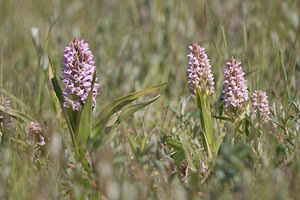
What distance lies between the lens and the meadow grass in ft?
4.62

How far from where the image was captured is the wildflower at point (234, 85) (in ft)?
6.00

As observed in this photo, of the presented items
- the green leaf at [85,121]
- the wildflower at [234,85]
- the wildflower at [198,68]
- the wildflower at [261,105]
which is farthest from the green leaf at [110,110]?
the wildflower at [261,105]

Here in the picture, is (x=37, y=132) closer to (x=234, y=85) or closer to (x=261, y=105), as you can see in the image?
(x=234, y=85)

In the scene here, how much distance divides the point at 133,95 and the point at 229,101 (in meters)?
0.47

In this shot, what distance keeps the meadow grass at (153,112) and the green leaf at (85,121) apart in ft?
0.32

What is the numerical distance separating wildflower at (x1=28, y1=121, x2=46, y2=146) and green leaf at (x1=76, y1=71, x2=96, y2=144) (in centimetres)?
17

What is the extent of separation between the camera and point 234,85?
6.02ft

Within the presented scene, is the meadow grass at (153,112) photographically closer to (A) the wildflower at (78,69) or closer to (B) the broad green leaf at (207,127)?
(B) the broad green leaf at (207,127)

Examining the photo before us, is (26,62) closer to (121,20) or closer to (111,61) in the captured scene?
(111,61)

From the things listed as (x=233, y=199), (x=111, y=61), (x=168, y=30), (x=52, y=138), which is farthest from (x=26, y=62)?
(x=233, y=199)

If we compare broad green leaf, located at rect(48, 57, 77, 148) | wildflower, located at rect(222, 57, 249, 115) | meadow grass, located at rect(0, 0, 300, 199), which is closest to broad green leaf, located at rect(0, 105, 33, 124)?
meadow grass, located at rect(0, 0, 300, 199)

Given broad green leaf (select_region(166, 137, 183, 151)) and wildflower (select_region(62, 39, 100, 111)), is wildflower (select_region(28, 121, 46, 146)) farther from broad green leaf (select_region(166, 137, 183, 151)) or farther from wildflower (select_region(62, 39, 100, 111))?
broad green leaf (select_region(166, 137, 183, 151))

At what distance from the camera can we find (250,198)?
4.34 feet

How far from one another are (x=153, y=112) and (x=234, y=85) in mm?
1531
